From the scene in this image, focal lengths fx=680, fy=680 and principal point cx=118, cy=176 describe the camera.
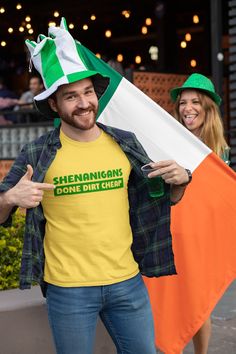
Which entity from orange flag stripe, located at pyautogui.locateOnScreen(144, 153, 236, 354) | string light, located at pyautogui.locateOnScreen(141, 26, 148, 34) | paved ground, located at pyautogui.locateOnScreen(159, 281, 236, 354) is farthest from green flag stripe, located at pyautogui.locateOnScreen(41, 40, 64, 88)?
string light, located at pyautogui.locateOnScreen(141, 26, 148, 34)

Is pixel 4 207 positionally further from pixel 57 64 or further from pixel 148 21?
pixel 148 21

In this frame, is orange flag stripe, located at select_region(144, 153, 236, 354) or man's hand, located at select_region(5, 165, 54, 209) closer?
man's hand, located at select_region(5, 165, 54, 209)

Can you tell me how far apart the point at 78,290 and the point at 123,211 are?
386mm

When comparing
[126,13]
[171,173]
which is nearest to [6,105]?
[126,13]

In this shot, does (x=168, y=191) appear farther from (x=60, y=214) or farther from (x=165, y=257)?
(x=60, y=214)

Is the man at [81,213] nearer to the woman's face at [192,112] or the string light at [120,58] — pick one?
the woman's face at [192,112]

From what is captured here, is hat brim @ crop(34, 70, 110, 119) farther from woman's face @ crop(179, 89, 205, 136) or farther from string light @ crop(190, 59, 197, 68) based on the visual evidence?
string light @ crop(190, 59, 197, 68)

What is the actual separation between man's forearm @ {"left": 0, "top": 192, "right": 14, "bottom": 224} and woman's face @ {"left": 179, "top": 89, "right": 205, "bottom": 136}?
1.83 m

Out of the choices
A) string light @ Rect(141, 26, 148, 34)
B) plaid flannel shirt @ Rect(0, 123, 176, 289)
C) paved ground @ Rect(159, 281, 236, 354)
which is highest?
string light @ Rect(141, 26, 148, 34)

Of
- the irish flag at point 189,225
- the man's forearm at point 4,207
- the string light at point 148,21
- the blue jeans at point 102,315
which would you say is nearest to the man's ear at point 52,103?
the man's forearm at point 4,207

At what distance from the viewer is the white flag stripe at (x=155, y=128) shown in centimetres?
384

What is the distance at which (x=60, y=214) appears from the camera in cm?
283

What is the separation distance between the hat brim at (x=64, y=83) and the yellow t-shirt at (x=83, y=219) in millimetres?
188

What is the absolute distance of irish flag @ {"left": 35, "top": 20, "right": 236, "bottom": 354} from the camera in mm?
3896
